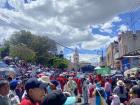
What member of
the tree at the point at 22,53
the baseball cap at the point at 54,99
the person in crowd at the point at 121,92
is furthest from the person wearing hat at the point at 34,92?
the tree at the point at 22,53

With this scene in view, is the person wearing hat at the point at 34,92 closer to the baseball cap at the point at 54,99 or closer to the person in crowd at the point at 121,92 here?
the baseball cap at the point at 54,99

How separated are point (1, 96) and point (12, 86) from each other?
3.37 metres

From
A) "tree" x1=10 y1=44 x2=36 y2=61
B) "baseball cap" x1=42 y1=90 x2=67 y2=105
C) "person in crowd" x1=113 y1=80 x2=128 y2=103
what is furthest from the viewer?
"tree" x1=10 y1=44 x2=36 y2=61

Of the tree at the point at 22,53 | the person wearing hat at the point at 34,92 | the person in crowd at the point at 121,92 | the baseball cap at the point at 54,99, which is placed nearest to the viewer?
the baseball cap at the point at 54,99

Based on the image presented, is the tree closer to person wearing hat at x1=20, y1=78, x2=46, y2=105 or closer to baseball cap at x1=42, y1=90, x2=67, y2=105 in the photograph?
person wearing hat at x1=20, y1=78, x2=46, y2=105

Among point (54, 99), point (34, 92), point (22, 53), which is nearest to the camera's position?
point (54, 99)

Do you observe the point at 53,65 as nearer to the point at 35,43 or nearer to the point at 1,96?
the point at 35,43

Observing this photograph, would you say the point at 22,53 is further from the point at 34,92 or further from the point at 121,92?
the point at 34,92

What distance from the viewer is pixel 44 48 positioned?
328 ft

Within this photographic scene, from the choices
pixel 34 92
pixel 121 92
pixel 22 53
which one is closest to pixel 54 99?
pixel 34 92

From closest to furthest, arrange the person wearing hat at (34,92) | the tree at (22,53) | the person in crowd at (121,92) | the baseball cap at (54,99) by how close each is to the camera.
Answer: the baseball cap at (54,99) < the person wearing hat at (34,92) < the person in crowd at (121,92) < the tree at (22,53)

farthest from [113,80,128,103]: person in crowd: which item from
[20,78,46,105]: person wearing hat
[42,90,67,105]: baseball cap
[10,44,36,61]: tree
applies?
[10,44,36,61]: tree

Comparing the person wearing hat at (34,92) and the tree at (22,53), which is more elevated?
the tree at (22,53)

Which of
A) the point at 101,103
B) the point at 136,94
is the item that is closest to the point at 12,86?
the point at 101,103
